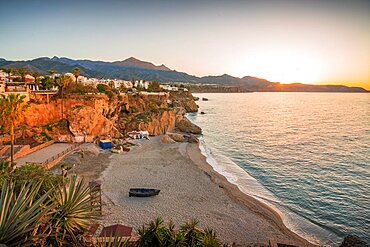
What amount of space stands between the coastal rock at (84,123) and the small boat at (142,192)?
63.6 ft

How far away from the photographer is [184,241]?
32.0ft

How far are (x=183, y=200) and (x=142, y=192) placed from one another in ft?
10.4

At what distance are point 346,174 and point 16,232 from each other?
106 ft

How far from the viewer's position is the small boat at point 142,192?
19734 millimetres

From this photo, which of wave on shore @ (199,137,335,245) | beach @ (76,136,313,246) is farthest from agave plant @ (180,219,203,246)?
wave on shore @ (199,137,335,245)

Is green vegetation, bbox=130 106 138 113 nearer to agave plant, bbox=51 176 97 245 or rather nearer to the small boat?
the small boat

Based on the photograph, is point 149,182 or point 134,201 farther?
point 149,182

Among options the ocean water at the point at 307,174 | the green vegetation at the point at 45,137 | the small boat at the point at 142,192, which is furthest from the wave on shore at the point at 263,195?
the green vegetation at the point at 45,137

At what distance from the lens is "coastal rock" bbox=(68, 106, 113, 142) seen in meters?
36.2

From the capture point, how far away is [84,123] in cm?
3666

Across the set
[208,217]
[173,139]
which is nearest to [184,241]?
[208,217]

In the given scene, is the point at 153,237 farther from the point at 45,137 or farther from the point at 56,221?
the point at 45,137

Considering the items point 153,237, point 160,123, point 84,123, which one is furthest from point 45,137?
point 153,237

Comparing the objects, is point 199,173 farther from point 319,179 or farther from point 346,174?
point 346,174
